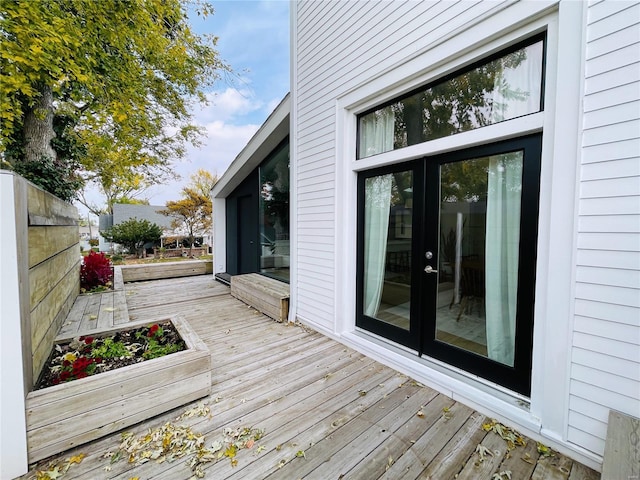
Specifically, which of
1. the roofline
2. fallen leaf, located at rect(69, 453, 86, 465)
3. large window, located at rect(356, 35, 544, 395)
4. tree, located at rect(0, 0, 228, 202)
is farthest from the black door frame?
tree, located at rect(0, 0, 228, 202)

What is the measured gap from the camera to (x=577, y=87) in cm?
158

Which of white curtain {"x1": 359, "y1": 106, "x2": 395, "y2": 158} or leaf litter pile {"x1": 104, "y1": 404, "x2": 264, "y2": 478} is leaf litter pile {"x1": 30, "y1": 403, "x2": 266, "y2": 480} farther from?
white curtain {"x1": 359, "y1": 106, "x2": 395, "y2": 158}

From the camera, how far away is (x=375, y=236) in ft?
9.94

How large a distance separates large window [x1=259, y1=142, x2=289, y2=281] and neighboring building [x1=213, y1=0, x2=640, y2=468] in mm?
1228

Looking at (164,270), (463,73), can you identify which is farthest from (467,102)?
(164,270)

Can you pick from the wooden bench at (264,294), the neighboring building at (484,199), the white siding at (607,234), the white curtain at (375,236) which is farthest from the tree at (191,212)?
the white siding at (607,234)

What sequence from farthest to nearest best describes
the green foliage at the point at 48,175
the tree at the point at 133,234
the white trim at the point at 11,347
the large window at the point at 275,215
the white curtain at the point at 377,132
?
the tree at the point at 133,234 < the large window at the point at 275,215 < the green foliage at the point at 48,175 < the white curtain at the point at 377,132 < the white trim at the point at 11,347

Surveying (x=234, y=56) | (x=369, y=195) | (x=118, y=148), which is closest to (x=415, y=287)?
(x=369, y=195)

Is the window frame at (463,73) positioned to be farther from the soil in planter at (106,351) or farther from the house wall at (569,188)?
the soil in planter at (106,351)

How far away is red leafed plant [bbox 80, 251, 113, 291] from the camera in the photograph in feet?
15.8

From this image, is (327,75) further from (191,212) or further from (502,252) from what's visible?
(191,212)

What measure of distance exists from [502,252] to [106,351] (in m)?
3.23

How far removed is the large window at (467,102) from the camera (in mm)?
1925

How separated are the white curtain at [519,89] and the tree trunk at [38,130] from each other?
700 cm
